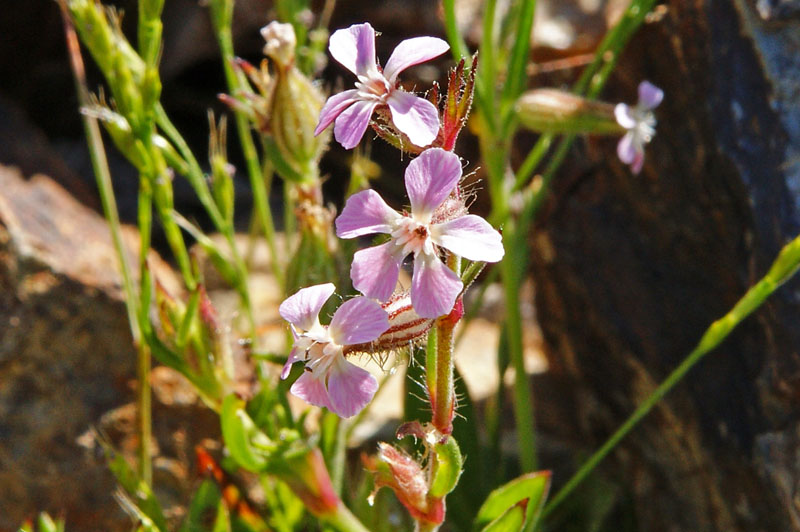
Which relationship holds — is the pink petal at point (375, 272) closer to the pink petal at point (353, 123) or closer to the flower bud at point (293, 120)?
the pink petal at point (353, 123)

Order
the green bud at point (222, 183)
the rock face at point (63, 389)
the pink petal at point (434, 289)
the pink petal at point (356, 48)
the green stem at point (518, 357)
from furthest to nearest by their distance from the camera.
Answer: the rock face at point (63, 389) → the green stem at point (518, 357) → the green bud at point (222, 183) → the pink petal at point (356, 48) → the pink petal at point (434, 289)

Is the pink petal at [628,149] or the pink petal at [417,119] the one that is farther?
the pink petal at [628,149]

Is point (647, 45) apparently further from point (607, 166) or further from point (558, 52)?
point (558, 52)

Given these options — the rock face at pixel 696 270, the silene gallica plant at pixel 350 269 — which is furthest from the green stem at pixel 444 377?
the rock face at pixel 696 270

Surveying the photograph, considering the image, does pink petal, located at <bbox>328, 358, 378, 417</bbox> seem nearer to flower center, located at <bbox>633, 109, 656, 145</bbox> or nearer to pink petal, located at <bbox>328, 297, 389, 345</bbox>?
pink petal, located at <bbox>328, 297, 389, 345</bbox>

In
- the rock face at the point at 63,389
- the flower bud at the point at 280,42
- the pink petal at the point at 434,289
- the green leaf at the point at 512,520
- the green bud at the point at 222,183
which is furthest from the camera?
the rock face at the point at 63,389

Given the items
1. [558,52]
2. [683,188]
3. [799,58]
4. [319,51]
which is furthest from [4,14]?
[799,58]
